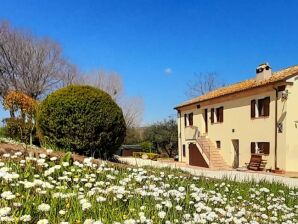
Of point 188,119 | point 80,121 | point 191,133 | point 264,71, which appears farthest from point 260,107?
point 80,121

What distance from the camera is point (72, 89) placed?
465 inches

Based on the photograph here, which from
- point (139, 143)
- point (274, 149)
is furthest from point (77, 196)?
point (139, 143)

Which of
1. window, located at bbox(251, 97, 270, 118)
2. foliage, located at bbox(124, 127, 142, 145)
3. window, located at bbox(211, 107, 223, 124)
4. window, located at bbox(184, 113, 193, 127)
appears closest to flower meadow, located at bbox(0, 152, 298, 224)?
window, located at bbox(251, 97, 270, 118)

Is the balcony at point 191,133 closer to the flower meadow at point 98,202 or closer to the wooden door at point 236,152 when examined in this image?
the wooden door at point 236,152

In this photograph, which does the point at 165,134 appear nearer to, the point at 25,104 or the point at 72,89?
the point at 25,104

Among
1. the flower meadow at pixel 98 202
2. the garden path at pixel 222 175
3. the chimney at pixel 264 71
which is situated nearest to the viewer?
the flower meadow at pixel 98 202

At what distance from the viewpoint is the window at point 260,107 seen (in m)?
21.1

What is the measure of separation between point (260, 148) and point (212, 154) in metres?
5.16

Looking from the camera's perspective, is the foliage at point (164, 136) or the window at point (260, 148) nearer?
the window at point (260, 148)

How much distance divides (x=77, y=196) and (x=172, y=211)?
3.65ft

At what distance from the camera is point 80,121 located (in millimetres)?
11234

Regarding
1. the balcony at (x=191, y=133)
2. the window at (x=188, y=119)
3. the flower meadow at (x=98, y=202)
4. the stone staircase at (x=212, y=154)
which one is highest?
the window at (x=188, y=119)

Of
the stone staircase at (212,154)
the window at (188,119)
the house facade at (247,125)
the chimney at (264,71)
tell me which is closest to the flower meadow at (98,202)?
the house facade at (247,125)

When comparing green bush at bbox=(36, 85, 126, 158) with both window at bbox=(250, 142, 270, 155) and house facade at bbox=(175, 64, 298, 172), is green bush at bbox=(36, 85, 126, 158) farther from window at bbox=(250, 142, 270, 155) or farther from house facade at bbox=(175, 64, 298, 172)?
window at bbox=(250, 142, 270, 155)
